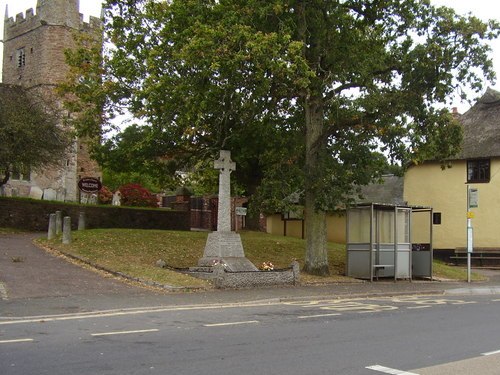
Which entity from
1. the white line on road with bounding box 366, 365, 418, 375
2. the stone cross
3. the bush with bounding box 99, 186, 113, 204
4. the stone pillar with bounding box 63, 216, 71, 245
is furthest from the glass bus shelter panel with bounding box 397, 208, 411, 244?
the bush with bounding box 99, 186, 113, 204

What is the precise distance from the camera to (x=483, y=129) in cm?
3469

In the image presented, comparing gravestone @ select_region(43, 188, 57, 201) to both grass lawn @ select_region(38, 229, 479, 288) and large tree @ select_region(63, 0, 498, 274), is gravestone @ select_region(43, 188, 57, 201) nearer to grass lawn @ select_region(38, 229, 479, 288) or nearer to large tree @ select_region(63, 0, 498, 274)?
grass lawn @ select_region(38, 229, 479, 288)

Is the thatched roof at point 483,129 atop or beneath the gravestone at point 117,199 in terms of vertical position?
atop

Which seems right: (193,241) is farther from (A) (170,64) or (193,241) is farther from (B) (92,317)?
(B) (92,317)

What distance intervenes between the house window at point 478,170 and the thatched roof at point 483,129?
0.64m

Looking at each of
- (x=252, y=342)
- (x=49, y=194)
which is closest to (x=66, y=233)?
(x=252, y=342)

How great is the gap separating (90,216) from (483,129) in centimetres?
2397

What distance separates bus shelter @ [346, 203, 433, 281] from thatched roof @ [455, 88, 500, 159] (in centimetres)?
1296

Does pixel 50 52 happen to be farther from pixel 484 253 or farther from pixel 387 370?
pixel 387 370

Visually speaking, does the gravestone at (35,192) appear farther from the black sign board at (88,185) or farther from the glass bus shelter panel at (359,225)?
the glass bus shelter panel at (359,225)

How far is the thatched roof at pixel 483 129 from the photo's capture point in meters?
33.4

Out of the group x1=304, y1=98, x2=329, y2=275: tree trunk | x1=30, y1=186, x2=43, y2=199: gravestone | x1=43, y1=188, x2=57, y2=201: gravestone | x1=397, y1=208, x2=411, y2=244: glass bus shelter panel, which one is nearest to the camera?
x1=304, y1=98, x2=329, y2=275: tree trunk

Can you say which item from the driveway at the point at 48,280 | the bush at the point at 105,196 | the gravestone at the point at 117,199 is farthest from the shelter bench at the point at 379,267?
the bush at the point at 105,196

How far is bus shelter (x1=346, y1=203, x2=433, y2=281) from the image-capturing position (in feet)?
69.7
